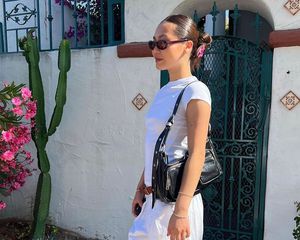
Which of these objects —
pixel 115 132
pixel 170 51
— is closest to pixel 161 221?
pixel 170 51

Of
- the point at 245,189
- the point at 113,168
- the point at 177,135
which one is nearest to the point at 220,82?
the point at 245,189

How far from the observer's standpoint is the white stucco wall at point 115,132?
2.98 metres

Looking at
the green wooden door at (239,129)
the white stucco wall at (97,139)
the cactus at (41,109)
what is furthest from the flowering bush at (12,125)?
the green wooden door at (239,129)

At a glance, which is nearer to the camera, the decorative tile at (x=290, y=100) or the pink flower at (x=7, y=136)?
the decorative tile at (x=290, y=100)

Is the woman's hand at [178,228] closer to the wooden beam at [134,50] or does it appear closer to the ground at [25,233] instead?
the wooden beam at [134,50]

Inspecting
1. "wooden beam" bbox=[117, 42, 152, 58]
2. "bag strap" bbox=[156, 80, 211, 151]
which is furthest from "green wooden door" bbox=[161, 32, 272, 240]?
"bag strap" bbox=[156, 80, 211, 151]

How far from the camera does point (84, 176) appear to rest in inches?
155

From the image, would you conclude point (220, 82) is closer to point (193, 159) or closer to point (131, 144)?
point (131, 144)

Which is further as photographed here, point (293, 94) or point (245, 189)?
point (245, 189)

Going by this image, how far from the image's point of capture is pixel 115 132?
3.71 meters

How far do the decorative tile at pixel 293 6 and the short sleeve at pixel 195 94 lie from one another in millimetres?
1612

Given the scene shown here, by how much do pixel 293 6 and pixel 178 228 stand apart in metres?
2.12

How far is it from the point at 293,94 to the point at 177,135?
1567mm

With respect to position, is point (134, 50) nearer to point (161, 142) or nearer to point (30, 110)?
point (30, 110)
